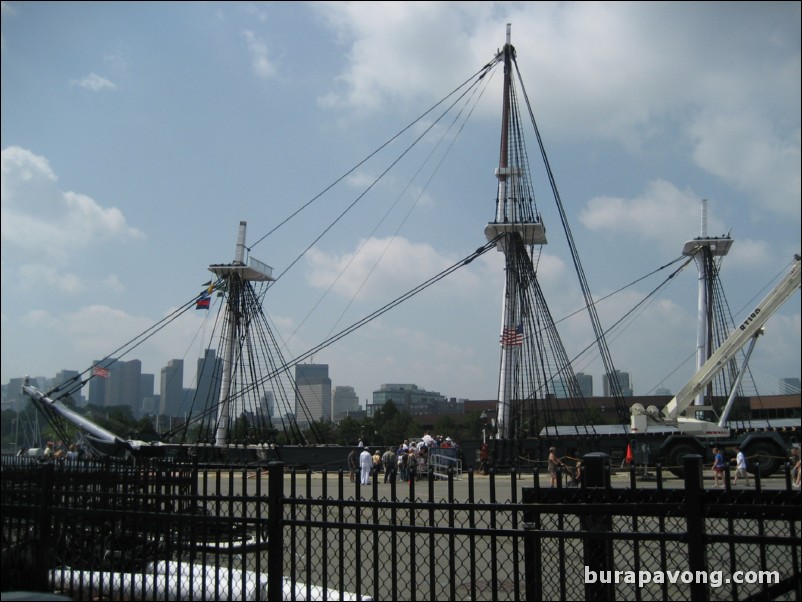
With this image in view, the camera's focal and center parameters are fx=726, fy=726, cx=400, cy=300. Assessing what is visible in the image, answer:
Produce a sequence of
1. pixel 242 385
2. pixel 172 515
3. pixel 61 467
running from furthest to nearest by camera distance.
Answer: pixel 242 385 → pixel 61 467 → pixel 172 515

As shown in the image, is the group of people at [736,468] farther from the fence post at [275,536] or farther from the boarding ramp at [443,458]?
the fence post at [275,536]

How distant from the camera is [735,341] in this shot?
26.6 m

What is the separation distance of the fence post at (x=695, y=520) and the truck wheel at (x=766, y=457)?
20.0 metres

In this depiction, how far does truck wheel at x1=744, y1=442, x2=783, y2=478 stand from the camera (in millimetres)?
22094

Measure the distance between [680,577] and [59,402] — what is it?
37929mm

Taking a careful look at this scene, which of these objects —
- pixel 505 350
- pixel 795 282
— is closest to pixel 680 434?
pixel 795 282

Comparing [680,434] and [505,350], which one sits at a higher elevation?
[505,350]

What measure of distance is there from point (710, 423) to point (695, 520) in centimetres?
2493

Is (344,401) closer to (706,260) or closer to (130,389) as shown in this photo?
(130,389)

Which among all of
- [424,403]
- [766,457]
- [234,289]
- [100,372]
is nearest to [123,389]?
[234,289]

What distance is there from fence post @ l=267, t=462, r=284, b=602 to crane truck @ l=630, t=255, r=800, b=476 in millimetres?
20880

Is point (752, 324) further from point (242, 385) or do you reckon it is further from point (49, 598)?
point (242, 385)

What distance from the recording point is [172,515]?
586 cm

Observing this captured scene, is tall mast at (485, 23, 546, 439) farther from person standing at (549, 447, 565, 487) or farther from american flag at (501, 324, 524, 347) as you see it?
person standing at (549, 447, 565, 487)
